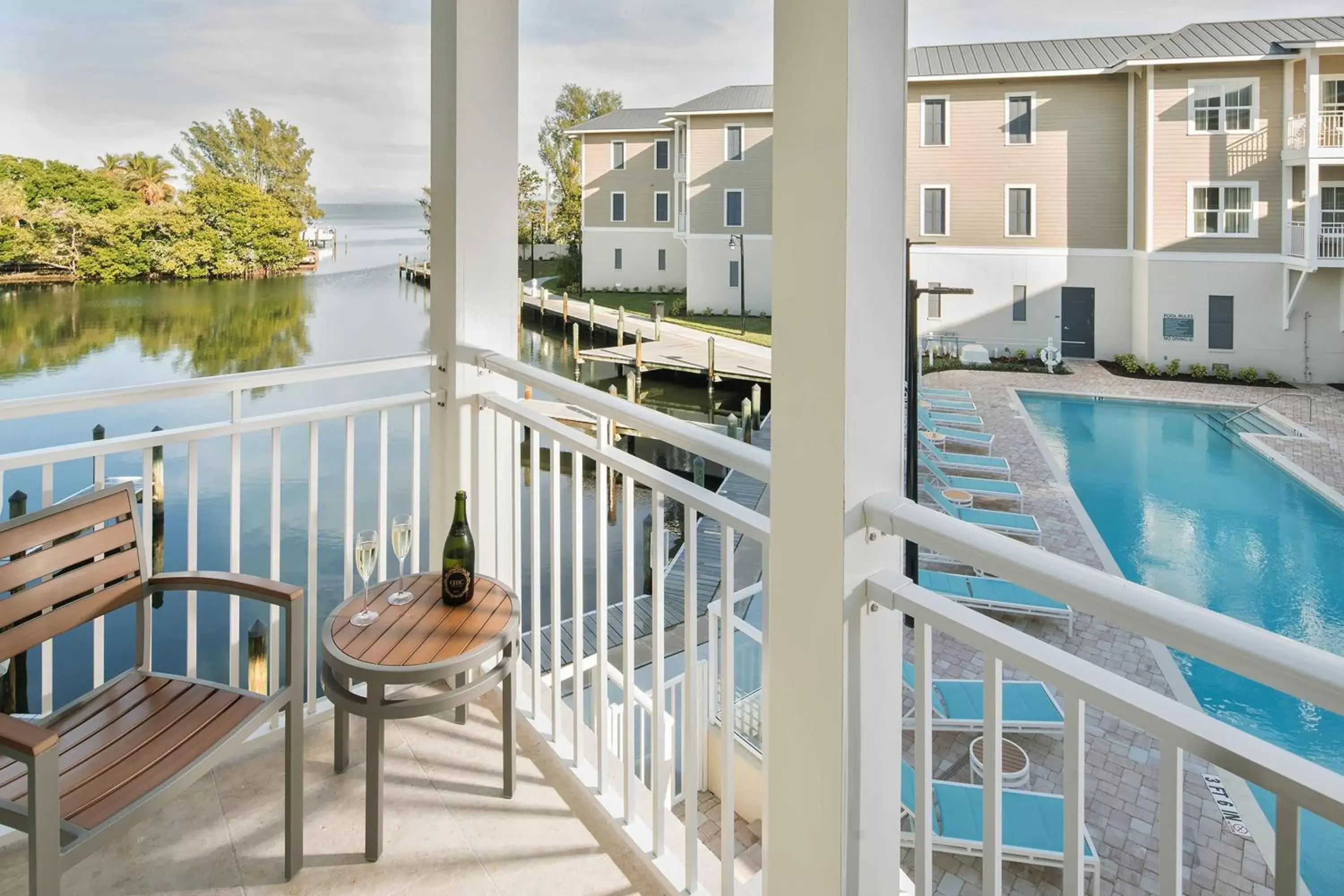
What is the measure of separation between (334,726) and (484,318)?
1258 mm

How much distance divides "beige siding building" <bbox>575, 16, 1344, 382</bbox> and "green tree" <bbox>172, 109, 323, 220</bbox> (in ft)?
10.2

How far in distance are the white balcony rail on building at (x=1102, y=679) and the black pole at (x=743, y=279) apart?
0.84m

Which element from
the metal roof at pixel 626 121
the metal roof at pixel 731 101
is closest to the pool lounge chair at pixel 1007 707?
the metal roof at pixel 731 101

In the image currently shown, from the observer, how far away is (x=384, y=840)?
1.91 metres

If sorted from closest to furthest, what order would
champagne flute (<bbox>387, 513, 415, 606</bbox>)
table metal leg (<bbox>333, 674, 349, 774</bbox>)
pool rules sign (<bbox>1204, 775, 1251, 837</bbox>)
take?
pool rules sign (<bbox>1204, 775, 1251, 837</bbox>), champagne flute (<bbox>387, 513, 415, 606</bbox>), table metal leg (<bbox>333, 674, 349, 774</bbox>)

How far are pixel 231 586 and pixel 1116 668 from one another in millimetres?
1725

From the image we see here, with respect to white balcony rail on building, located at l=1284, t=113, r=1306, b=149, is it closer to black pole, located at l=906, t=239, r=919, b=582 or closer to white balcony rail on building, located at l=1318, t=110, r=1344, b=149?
white balcony rail on building, located at l=1318, t=110, r=1344, b=149

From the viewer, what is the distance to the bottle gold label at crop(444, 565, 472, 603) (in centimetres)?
205

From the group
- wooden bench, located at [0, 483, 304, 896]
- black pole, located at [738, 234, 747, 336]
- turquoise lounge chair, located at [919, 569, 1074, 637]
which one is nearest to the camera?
wooden bench, located at [0, 483, 304, 896]

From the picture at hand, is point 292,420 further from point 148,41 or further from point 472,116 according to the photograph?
point 148,41

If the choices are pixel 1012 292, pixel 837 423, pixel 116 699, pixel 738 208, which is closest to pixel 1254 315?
pixel 1012 292

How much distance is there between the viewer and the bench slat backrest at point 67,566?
164cm

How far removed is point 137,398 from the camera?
2.04 m

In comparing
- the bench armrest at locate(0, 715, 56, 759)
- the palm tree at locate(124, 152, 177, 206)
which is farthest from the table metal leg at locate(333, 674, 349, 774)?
the palm tree at locate(124, 152, 177, 206)
